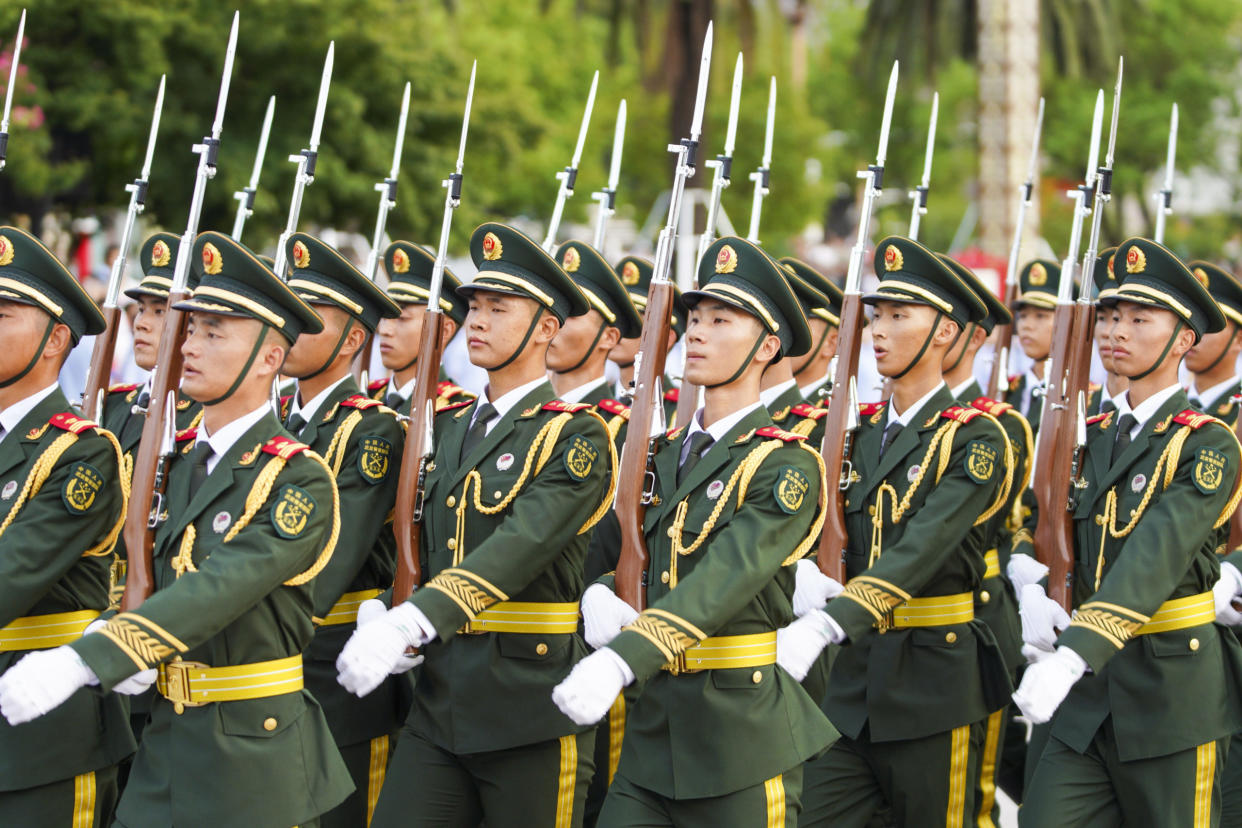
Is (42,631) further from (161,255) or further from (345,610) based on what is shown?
(161,255)

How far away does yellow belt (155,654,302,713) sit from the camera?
4.32 m

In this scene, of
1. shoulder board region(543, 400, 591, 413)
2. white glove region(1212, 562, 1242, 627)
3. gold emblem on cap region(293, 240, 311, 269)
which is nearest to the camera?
shoulder board region(543, 400, 591, 413)

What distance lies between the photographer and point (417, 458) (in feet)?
17.6

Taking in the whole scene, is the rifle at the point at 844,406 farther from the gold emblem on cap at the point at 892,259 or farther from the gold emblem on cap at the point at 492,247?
the gold emblem on cap at the point at 492,247

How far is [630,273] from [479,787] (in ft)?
14.1

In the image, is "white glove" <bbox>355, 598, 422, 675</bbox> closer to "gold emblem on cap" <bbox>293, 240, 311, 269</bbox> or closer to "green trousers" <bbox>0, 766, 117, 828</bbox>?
"green trousers" <bbox>0, 766, 117, 828</bbox>

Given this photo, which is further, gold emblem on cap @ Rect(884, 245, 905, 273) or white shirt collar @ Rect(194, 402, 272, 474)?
gold emblem on cap @ Rect(884, 245, 905, 273)

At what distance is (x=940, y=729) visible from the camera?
556cm

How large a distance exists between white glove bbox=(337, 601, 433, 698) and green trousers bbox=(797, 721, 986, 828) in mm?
1667

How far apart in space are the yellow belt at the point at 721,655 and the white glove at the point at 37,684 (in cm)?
158

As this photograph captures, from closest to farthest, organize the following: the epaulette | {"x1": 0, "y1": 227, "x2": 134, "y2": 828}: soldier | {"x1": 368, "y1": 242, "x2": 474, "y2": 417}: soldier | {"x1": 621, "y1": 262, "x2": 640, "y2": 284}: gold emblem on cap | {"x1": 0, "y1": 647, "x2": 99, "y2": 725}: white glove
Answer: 1. {"x1": 0, "y1": 647, "x2": 99, "y2": 725}: white glove
2. {"x1": 0, "y1": 227, "x2": 134, "y2": 828}: soldier
3. the epaulette
4. {"x1": 368, "y1": 242, "x2": 474, "y2": 417}: soldier
5. {"x1": 621, "y1": 262, "x2": 640, "y2": 284}: gold emblem on cap

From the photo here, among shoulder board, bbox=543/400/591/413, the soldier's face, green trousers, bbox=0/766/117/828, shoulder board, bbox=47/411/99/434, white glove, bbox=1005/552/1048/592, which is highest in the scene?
the soldier's face

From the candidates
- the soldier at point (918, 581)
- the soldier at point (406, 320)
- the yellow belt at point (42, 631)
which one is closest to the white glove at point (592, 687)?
the soldier at point (918, 581)

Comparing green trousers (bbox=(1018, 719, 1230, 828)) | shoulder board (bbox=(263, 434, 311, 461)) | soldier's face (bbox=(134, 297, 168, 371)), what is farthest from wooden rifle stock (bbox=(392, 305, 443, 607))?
green trousers (bbox=(1018, 719, 1230, 828))
